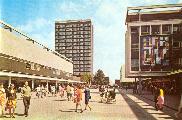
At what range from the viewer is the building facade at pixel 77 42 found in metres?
181

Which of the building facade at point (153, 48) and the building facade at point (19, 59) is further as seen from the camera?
the building facade at point (153, 48)

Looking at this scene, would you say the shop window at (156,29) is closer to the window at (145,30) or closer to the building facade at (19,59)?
the window at (145,30)

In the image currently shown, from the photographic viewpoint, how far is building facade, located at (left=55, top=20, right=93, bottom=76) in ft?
594

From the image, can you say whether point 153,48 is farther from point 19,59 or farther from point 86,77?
point 86,77

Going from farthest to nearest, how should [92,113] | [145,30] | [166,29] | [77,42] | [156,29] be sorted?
[77,42] < [166,29] < [156,29] < [145,30] < [92,113]

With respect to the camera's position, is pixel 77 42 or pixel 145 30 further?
pixel 77 42

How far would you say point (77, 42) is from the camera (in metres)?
182

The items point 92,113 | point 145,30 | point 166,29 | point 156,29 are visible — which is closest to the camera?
point 92,113

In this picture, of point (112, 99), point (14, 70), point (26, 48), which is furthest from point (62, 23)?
point (112, 99)

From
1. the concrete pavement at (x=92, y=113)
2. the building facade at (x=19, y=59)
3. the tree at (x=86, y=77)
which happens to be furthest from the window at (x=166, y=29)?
the tree at (x=86, y=77)

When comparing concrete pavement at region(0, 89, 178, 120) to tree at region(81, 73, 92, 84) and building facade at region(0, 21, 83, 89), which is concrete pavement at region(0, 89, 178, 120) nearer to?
building facade at region(0, 21, 83, 89)

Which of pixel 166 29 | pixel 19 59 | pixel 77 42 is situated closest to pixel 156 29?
pixel 166 29

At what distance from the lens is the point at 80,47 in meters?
181

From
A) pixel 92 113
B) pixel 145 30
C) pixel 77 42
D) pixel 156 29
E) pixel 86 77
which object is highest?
pixel 77 42
